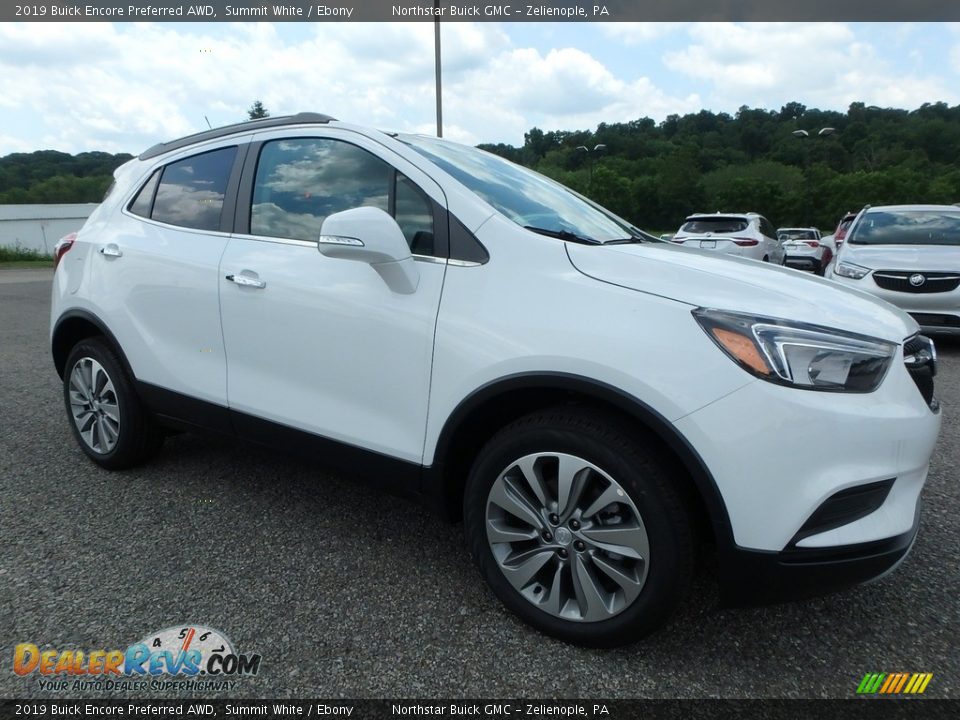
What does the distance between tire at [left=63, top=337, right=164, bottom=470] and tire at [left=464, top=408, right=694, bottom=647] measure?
6.57 ft

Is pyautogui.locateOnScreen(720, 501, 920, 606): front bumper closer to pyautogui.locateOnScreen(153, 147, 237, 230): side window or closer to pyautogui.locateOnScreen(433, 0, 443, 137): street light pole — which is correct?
pyautogui.locateOnScreen(153, 147, 237, 230): side window

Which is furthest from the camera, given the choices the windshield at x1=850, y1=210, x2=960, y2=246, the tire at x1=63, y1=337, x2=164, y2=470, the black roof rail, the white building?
the white building

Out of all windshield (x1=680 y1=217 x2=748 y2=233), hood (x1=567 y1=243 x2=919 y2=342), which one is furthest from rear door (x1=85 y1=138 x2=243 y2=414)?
windshield (x1=680 y1=217 x2=748 y2=233)

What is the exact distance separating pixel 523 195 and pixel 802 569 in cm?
168

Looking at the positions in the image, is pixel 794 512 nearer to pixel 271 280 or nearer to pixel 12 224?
pixel 271 280

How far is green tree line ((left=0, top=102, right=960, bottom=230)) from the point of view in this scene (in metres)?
59.9

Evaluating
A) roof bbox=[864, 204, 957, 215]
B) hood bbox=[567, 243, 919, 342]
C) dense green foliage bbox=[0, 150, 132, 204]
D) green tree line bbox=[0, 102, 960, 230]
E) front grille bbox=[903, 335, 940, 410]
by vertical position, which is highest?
green tree line bbox=[0, 102, 960, 230]

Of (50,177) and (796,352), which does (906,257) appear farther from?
(50,177)

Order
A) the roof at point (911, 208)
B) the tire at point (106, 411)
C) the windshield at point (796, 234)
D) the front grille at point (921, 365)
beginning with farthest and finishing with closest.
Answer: the windshield at point (796, 234) < the roof at point (911, 208) < the tire at point (106, 411) < the front grille at point (921, 365)

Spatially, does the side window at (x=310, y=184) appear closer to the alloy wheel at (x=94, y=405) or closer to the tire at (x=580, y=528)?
the tire at (x=580, y=528)

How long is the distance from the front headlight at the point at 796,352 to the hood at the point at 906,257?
19.2 ft

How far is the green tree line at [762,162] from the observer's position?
2360 inches

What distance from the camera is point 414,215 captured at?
247 cm

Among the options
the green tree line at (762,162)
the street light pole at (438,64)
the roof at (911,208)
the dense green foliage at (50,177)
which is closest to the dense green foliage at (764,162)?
the green tree line at (762,162)
